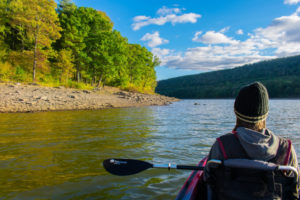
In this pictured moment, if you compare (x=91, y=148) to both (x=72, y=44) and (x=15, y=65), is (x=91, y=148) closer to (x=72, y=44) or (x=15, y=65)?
(x=15, y=65)

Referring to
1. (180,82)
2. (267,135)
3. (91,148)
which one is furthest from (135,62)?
(180,82)

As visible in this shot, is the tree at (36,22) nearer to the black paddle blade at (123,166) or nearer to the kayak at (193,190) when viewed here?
the black paddle blade at (123,166)

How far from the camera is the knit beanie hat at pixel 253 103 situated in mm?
1896

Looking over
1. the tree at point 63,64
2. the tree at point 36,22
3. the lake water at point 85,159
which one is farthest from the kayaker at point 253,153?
the tree at point 63,64

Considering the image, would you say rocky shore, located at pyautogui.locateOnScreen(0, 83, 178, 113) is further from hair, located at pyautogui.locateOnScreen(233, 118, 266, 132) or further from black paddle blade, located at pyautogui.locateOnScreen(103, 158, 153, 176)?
hair, located at pyautogui.locateOnScreen(233, 118, 266, 132)

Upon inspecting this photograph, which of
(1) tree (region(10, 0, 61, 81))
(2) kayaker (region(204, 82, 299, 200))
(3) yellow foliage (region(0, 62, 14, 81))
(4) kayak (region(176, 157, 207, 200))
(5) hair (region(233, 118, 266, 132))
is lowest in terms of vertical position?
(4) kayak (region(176, 157, 207, 200))

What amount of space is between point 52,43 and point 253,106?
29323 millimetres

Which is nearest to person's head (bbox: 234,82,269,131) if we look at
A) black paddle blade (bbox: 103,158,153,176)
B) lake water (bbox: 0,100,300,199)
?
black paddle blade (bbox: 103,158,153,176)

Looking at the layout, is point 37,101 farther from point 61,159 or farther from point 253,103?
point 253,103

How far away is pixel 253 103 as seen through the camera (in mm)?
1898

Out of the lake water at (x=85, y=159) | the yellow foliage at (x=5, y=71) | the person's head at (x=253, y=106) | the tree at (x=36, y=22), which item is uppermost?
the tree at (x=36, y=22)

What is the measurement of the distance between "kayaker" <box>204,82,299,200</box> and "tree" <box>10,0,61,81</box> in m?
22.6

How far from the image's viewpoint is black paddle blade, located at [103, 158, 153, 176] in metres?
3.11

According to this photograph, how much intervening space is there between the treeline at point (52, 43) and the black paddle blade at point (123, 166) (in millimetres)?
19074
